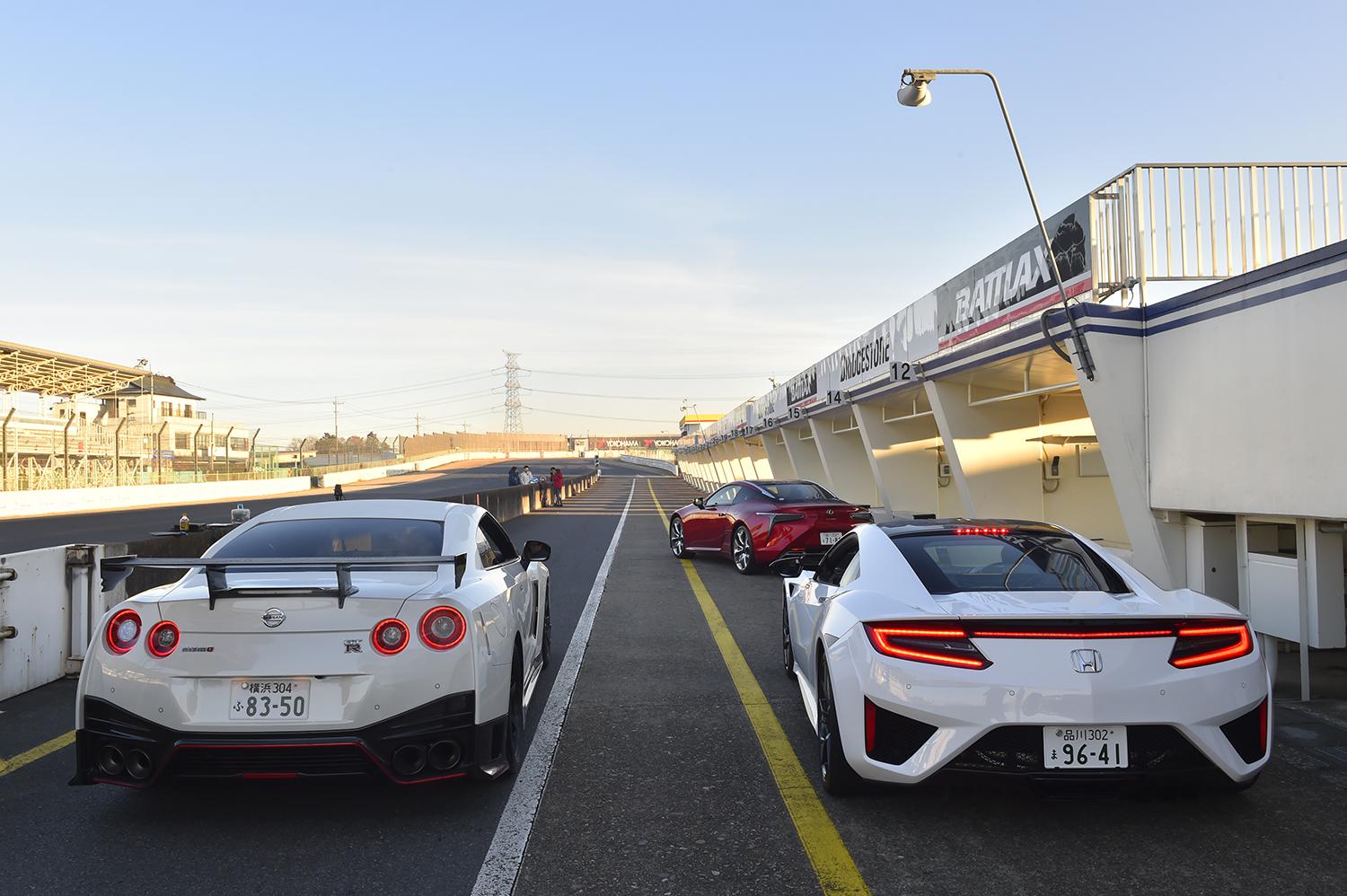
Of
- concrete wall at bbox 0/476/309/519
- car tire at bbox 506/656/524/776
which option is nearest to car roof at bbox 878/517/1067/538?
car tire at bbox 506/656/524/776

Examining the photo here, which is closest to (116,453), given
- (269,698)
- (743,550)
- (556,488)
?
(556,488)

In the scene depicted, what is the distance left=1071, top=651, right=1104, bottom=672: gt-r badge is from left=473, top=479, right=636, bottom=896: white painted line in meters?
2.24

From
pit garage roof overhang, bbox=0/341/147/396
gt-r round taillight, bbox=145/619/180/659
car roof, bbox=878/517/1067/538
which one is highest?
pit garage roof overhang, bbox=0/341/147/396

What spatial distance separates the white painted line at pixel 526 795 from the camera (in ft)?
11.1

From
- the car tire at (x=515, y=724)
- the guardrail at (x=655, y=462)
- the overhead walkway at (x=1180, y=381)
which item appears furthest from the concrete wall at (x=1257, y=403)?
the guardrail at (x=655, y=462)

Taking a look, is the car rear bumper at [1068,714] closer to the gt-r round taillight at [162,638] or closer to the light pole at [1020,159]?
the gt-r round taillight at [162,638]

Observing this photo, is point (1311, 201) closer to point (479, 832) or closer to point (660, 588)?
point (660, 588)

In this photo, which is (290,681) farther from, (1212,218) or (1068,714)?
(1212,218)

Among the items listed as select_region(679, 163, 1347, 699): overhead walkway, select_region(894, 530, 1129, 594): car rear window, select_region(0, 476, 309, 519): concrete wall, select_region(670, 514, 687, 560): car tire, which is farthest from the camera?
select_region(0, 476, 309, 519): concrete wall

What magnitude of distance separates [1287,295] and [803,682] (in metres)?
4.47

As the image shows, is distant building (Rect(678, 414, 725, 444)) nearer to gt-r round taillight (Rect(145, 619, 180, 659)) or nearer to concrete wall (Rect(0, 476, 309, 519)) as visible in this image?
concrete wall (Rect(0, 476, 309, 519))

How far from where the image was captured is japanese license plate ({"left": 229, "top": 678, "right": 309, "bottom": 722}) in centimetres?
371

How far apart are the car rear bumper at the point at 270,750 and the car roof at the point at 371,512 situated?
1645 mm

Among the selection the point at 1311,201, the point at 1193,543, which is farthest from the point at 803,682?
the point at 1311,201
